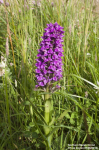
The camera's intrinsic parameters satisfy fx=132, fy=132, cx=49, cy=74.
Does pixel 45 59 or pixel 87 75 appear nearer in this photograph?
pixel 45 59

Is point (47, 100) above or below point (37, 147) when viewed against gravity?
above

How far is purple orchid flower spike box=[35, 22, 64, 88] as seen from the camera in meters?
1.16

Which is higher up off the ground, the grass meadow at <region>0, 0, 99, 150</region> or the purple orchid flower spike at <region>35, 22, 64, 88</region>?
the purple orchid flower spike at <region>35, 22, 64, 88</region>

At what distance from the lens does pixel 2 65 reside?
1421mm

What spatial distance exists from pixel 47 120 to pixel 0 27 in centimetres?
242

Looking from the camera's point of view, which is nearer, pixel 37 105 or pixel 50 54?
pixel 50 54

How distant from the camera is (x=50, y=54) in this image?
117cm

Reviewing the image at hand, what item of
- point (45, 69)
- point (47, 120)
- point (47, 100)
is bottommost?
point (47, 120)

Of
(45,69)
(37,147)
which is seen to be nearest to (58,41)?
(45,69)

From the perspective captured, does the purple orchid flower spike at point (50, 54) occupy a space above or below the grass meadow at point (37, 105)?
above

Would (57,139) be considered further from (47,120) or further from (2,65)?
(2,65)

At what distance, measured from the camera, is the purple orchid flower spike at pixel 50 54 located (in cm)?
116

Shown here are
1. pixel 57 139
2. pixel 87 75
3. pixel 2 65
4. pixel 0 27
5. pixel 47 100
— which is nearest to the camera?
pixel 47 100

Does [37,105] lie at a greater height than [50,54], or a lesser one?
lesser
